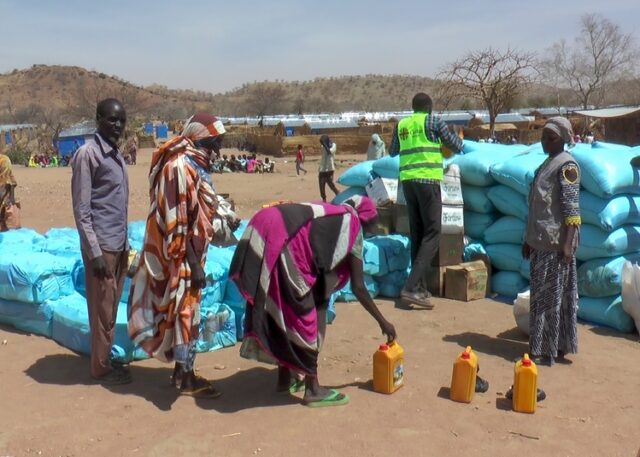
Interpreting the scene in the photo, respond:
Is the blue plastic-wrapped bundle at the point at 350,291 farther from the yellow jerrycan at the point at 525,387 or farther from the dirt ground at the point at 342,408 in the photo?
the yellow jerrycan at the point at 525,387

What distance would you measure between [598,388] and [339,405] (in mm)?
1587

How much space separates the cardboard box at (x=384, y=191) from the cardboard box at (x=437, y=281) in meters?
0.92

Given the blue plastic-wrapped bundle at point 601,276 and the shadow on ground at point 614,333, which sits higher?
the blue plastic-wrapped bundle at point 601,276

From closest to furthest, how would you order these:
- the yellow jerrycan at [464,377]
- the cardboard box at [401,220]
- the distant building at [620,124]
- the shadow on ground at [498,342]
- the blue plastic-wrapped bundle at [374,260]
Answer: the yellow jerrycan at [464,377] → the shadow on ground at [498,342] → the blue plastic-wrapped bundle at [374,260] → the cardboard box at [401,220] → the distant building at [620,124]

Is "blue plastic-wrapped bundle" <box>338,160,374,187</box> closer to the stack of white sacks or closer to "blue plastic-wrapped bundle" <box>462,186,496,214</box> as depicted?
"blue plastic-wrapped bundle" <box>462,186,496,214</box>

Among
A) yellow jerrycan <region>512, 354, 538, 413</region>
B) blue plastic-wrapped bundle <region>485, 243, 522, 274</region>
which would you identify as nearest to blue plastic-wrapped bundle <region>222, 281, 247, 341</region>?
yellow jerrycan <region>512, 354, 538, 413</region>

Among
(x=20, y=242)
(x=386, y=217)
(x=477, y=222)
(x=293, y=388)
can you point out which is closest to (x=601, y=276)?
(x=477, y=222)

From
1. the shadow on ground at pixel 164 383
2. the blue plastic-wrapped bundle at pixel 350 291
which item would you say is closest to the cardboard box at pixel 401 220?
the blue plastic-wrapped bundle at pixel 350 291

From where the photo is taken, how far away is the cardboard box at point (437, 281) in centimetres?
584

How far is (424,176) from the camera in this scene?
5.46 metres

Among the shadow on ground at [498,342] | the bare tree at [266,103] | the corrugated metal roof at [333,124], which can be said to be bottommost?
the shadow on ground at [498,342]

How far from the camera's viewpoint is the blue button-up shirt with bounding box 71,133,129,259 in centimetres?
354

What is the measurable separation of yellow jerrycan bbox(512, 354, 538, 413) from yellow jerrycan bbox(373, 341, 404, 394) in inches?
25.5

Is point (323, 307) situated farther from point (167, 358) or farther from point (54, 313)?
point (54, 313)
